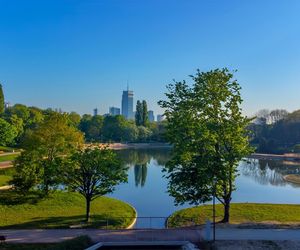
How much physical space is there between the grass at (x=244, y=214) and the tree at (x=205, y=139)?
→ 73.5 inches

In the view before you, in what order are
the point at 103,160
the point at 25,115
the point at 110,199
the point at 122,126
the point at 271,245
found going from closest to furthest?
the point at 271,245
the point at 103,160
the point at 110,199
the point at 25,115
the point at 122,126

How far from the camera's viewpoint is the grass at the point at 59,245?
13924 millimetres

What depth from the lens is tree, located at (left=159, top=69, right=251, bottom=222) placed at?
1973 cm

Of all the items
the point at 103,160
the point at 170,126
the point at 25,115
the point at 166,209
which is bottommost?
the point at 166,209

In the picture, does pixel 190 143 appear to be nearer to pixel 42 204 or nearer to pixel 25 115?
pixel 42 204

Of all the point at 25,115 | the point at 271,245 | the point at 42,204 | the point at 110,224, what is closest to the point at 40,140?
the point at 42,204

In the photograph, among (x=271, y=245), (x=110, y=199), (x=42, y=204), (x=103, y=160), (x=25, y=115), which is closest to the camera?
(x=271, y=245)

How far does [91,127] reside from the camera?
4525 inches

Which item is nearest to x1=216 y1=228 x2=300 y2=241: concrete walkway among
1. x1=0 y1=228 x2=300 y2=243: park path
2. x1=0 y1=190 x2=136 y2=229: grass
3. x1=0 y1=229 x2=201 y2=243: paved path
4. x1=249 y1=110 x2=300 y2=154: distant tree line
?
x1=0 y1=228 x2=300 y2=243: park path

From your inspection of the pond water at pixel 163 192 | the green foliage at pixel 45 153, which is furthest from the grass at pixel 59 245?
the green foliage at pixel 45 153

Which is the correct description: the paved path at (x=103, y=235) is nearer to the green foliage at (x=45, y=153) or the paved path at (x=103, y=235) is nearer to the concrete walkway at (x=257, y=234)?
the concrete walkway at (x=257, y=234)

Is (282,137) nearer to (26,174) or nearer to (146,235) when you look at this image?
(26,174)

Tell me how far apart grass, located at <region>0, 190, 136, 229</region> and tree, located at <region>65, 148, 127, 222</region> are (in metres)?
1.56

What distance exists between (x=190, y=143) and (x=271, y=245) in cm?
706
